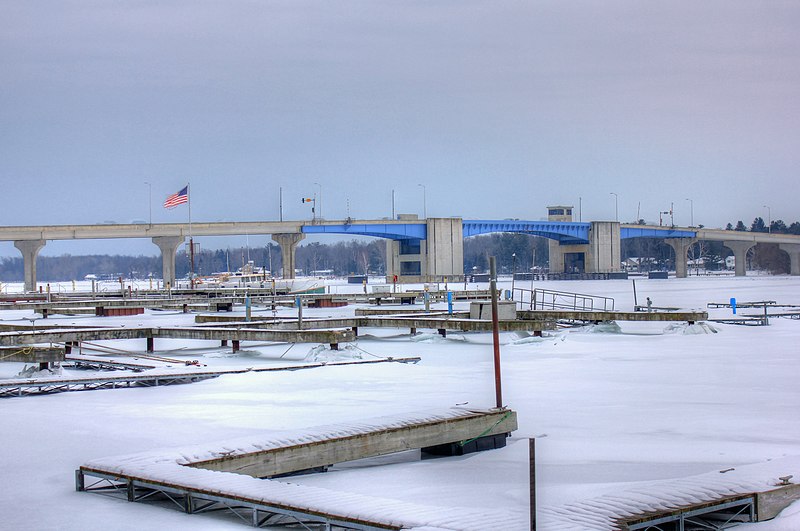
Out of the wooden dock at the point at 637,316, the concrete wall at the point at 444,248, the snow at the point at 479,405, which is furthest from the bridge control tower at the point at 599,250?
the snow at the point at 479,405

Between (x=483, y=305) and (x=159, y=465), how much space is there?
21649mm

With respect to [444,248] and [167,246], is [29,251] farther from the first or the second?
[444,248]

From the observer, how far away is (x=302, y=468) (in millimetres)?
10250

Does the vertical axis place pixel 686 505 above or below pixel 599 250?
below

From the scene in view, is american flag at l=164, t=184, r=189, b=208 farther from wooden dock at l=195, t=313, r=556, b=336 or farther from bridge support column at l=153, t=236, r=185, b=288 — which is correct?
wooden dock at l=195, t=313, r=556, b=336

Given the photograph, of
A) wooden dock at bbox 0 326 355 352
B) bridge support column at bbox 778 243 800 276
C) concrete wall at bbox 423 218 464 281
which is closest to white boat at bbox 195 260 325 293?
wooden dock at bbox 0 326 355 352

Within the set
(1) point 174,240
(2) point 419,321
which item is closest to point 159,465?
(2) point 419,321

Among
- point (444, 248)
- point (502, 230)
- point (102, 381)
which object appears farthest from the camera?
point (502, 230)

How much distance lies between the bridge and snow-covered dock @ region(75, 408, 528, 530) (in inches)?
3493

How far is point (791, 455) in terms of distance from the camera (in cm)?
1099

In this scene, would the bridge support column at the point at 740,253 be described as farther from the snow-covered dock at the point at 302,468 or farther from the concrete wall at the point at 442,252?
the snow-covered dock at the point at 302,468

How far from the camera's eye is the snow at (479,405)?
352 inches

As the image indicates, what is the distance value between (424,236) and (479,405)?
114 m

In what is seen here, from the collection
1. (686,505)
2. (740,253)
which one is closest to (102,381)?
(686,505)
